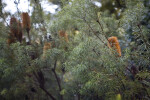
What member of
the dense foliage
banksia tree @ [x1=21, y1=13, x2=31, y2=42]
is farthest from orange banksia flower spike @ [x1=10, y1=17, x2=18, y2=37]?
banksia tree @ [x1=21, y1=13, x2=31, y2=42]

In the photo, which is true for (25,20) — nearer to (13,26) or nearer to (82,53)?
(13,26)

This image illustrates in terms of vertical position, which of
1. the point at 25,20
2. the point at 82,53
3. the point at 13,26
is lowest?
the point at 82,53

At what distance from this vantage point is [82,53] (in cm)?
251

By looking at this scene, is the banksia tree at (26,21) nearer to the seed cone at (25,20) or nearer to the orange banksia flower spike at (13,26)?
the seed cone at (25,20)

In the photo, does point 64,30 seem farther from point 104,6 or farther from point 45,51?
point 104,6

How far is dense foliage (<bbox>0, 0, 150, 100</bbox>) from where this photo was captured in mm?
2164

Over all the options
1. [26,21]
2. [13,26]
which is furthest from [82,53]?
[13,26]

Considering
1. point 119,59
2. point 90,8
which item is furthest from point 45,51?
point 119,59

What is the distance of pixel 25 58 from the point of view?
277cm

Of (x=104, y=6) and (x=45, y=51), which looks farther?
(x=104, y=6)

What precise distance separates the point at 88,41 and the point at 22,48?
1.25m

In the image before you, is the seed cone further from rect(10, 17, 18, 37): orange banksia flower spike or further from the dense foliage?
rect(10, 17, 18, 37): orange banksia flower spike

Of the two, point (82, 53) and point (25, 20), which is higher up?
point (25, 20)

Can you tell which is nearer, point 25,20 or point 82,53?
point 82,53
